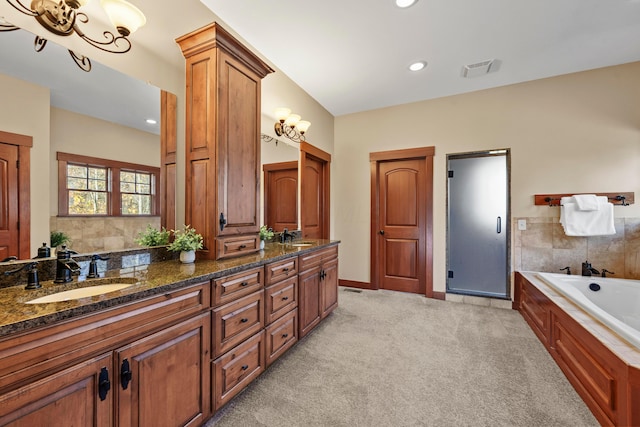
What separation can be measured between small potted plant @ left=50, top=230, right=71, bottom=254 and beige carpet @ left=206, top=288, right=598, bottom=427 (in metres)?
1.28

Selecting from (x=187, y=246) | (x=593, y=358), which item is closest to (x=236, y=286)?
(x=187, y=246)

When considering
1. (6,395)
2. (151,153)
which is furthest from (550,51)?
(6,395)

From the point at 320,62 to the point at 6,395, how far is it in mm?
3199

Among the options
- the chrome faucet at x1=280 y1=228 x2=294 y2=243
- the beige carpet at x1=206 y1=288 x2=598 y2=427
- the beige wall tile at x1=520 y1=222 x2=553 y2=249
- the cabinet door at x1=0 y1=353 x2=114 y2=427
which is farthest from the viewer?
the beige wall tile at x1=520 y1=222 x2=553 y2=249

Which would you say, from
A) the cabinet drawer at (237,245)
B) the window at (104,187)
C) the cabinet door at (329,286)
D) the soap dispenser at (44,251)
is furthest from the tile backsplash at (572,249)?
the soap dispenser at (44,251)

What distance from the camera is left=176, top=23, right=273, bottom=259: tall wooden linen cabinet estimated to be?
6.25 ft

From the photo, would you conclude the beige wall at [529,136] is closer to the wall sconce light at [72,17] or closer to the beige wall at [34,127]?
the wall sconce light at [72,17]

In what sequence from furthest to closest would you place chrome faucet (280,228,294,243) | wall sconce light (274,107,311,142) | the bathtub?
1. chrome faucet (280,228,294,243)
2. wall sconce light (274,107,311,142)
3. the bathtub

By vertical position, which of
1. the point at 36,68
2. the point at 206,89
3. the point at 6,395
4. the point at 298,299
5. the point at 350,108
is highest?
the point at 350,108

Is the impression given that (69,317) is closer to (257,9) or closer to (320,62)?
(257,9)

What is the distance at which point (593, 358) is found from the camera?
1607 millimetres

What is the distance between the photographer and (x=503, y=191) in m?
3.67

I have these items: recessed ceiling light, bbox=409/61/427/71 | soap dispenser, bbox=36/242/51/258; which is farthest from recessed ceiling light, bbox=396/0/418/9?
soap dispenser, bbox=36/242/51/258

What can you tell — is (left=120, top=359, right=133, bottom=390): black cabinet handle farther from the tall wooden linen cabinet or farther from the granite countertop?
the tall wooden linen cabinet
